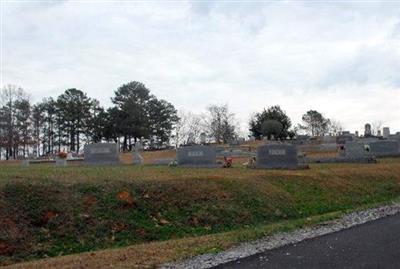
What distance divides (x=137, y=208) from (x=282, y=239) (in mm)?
4567

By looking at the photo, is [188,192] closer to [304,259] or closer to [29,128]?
[304,259]

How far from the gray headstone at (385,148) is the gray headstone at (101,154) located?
17974 millimetres

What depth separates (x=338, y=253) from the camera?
27.8 ft

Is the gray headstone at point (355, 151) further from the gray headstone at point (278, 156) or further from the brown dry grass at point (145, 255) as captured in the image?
the brown dry grass at point (145, 255)

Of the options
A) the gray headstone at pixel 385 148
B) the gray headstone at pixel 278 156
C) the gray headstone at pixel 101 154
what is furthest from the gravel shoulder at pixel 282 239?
the gray headstone at pixel 385 148

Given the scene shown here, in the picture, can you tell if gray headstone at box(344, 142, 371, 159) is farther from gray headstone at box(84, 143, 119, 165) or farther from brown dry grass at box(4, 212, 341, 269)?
brown dry grass at box(4, 212, 341, 269)

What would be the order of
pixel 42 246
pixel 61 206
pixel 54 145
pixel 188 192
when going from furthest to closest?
pixel 54 145, pixel 188 192, pixel 61 206, pixel 42 246

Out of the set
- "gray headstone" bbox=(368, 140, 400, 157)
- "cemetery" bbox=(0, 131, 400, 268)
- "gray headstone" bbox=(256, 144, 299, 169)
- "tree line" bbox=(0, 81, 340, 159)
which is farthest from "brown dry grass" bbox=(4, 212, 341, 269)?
"tree line" bbox=(0, 81, 340, 159)

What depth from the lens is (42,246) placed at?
1093cm

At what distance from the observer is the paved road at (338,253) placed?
7642 mm

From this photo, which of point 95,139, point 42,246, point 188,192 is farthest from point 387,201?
point 95,139

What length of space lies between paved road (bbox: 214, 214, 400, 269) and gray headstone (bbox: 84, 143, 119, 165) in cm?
1995

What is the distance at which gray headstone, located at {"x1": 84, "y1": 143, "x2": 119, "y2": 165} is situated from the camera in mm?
28844

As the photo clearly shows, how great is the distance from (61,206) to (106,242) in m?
1.76
